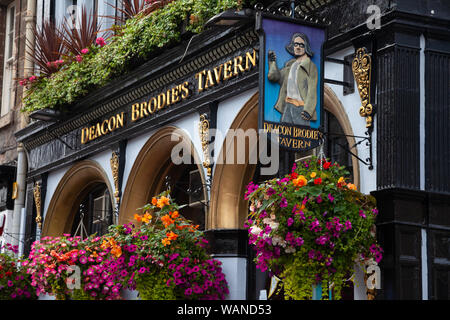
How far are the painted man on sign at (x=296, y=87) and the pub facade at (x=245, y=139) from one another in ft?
0.57

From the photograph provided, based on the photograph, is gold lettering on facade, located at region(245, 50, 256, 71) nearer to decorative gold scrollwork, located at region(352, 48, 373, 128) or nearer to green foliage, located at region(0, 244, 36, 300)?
decorative gold scrollwork, located at region(352, 48, 373, 128)

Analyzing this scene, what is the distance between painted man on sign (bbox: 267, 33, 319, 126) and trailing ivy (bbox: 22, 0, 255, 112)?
2227 mm

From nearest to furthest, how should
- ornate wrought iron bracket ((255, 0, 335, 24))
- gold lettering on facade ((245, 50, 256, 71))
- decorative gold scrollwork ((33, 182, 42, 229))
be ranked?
ornate wrought iron bracket ((255, 0, 335, 24))
gold lettering on facade ((245, 50, 256, 71))
decorative gold scrollwork ((33, 182, 42, 229))

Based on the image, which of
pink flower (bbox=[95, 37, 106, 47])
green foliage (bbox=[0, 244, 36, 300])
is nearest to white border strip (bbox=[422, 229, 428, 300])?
green foliage (bbox=[0, 244, 36, 300])

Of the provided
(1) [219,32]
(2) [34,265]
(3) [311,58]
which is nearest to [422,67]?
(3) [311,58]

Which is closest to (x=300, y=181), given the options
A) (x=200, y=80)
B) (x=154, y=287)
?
(x=154, y=287)

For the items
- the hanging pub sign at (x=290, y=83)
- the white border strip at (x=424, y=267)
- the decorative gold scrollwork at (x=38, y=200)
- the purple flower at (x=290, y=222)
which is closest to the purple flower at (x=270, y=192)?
the purple flower at (x=290, y=222)

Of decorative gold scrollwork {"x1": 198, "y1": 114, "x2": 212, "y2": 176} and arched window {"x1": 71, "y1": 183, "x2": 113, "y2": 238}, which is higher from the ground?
decorative gold scrollwork {"x1": 198, "y1": 114, "x2": 212, "y2": 176}

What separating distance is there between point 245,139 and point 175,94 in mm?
1986

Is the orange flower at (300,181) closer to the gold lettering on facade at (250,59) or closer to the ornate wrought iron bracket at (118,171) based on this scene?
the gold lettering on facade at (250,59)

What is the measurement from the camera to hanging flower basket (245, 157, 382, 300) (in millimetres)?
9234

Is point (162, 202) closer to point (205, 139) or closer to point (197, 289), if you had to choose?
point (197, 289)

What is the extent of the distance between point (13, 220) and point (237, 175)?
8327 millimetres

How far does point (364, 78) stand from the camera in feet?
33.6
